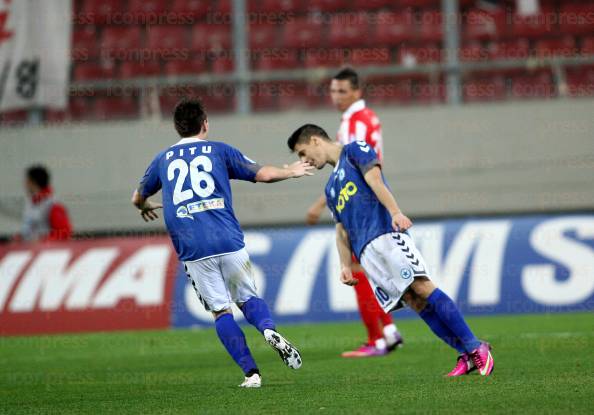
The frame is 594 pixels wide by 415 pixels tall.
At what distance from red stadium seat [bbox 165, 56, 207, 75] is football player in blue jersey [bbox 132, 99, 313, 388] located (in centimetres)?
901

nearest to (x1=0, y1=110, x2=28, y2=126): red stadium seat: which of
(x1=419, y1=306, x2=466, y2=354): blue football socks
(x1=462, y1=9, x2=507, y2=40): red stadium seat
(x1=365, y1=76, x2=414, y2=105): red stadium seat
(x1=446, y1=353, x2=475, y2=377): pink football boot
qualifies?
(x1=365, y1=76, x2=414, y2=105): red stadium seat

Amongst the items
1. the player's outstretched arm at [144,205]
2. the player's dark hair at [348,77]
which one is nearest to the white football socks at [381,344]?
the player's dark hair at [348,77]

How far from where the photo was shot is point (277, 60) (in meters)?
15.8

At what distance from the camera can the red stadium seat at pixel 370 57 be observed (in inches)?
615

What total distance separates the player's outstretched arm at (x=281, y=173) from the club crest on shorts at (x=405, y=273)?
2.78 feet

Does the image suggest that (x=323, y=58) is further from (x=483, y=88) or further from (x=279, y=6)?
(x=483, y=88)

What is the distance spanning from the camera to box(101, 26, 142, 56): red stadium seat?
15805 mm

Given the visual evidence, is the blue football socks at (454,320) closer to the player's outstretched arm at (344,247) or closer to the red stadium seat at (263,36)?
the player's outstretched arm at (344,247)

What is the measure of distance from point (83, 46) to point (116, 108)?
1033 millimetres

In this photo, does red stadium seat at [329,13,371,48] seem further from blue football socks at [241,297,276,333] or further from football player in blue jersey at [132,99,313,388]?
blue football socks at [241,297,276,333]

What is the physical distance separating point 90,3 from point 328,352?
8.80 metres

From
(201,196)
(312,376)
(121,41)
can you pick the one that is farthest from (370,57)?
(201,196)

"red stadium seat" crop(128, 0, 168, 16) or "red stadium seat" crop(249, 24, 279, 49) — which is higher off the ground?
"red stadium seat" crop(128, 0, 168, 16)

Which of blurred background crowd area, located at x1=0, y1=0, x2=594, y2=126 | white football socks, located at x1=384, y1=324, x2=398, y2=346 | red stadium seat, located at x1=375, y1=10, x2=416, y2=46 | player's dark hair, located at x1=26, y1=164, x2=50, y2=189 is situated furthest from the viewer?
red stadium seat, located at x1=375, y1=10, x2=416, y2=46
